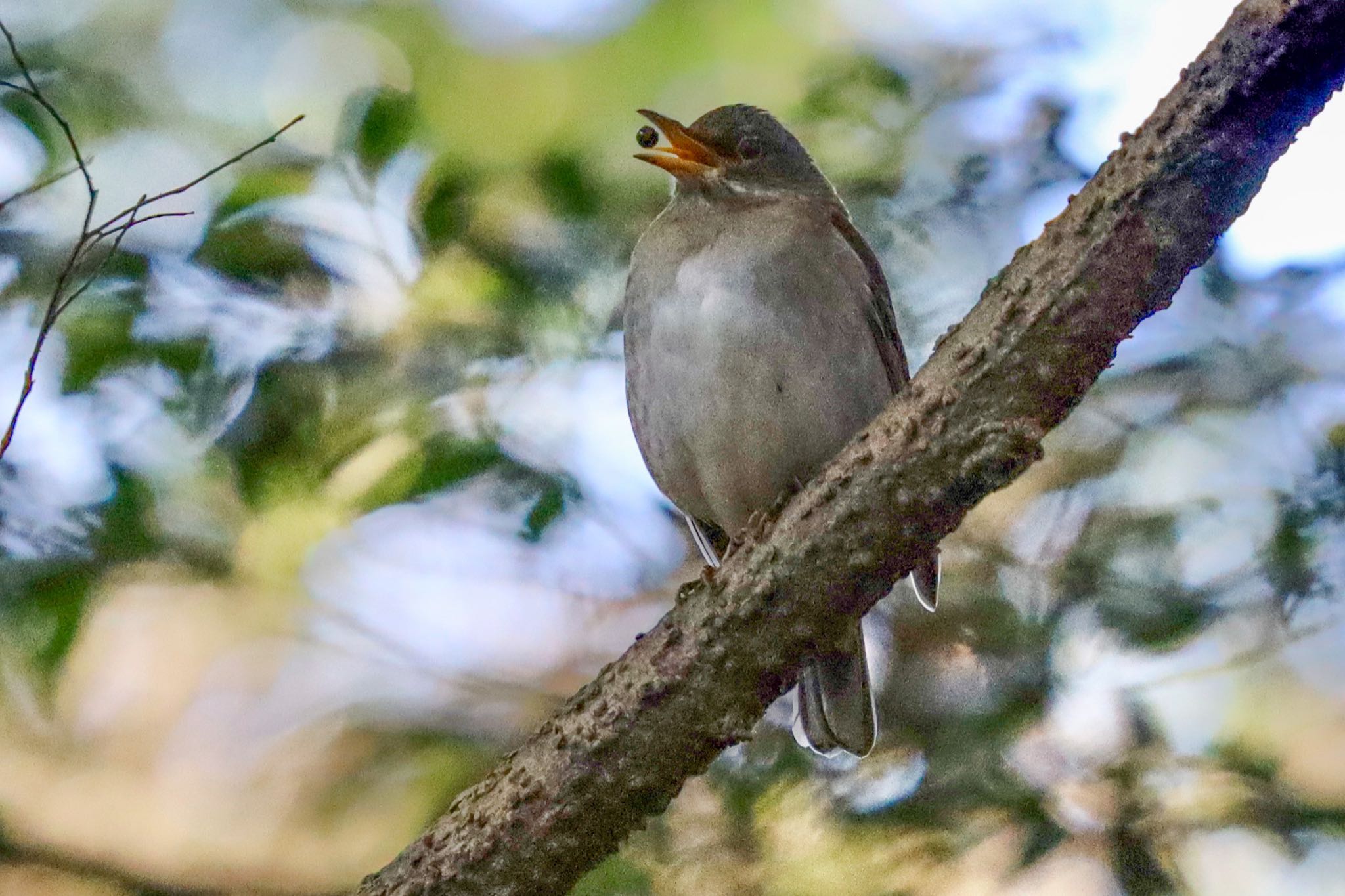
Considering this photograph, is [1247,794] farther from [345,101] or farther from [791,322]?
[345,101]

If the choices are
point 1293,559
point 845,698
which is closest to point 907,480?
point 845,698

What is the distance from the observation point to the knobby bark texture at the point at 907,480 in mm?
3029

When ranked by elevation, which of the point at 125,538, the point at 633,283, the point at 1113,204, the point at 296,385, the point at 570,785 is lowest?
the point at 125,538

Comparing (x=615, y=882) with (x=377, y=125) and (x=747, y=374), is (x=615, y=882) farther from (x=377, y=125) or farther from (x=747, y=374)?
(x=377, y=125)

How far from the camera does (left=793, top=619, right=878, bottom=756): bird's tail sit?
182 inches

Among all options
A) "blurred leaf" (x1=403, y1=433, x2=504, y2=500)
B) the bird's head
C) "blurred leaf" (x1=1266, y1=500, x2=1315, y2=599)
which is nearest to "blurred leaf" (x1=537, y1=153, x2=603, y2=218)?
the bird's head

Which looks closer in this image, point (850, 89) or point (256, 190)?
point (256, 190)

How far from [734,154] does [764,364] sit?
1211 millimetres

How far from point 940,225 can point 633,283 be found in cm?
176

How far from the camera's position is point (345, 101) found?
18.2ft

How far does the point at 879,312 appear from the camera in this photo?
482 cm

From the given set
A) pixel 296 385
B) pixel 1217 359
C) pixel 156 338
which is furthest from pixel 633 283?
pixel 1217 359

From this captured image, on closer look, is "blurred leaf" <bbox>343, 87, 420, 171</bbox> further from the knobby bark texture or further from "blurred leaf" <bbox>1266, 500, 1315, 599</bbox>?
"blurred leaf" <bbox>1266, 500, 1315, 599</bbox>

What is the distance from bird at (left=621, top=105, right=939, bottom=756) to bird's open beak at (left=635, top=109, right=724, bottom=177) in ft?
0.19
